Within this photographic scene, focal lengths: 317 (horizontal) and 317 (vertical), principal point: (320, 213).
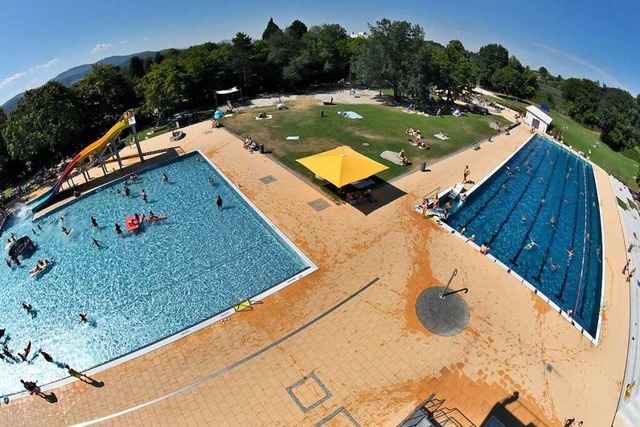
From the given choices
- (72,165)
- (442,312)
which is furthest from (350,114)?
(442,312)

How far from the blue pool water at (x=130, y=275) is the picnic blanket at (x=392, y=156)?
1357cm

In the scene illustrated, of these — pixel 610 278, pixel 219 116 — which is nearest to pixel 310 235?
pixel 610 278

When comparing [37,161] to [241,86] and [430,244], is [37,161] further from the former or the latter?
[430,244]

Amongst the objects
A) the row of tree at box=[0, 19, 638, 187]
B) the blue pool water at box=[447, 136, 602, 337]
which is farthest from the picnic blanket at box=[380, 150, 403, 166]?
the row of tree at box=[0, 19, 638, 187]

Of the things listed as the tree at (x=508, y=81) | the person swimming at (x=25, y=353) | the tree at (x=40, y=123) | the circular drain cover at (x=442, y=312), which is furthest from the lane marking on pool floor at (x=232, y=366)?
the tree at (x=508, y=81)

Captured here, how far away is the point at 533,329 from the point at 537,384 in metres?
2.80

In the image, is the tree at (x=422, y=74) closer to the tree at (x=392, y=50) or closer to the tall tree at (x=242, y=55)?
the tree at (x=392, y=50)

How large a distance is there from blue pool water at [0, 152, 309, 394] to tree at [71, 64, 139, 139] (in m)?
23.9

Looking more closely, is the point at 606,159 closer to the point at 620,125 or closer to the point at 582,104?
the point at 620,125

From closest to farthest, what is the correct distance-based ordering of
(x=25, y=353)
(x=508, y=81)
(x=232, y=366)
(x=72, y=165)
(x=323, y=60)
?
1. (x=232, y=366)
2. (x=25, y=353)
3. (x=72, y=165)
4. (x=323, y=60)
5. (x=508, y=81)

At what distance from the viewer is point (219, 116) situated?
3928 cm

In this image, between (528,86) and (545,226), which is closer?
(545,226)

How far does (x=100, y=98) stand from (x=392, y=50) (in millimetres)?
39746

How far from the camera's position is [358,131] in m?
34.9
